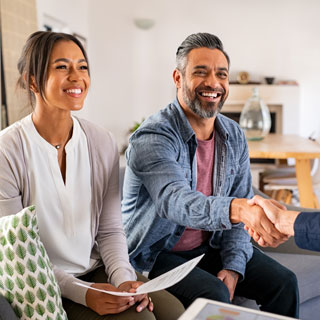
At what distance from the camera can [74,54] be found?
1.49 m

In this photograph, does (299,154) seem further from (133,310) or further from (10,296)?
(10,296)

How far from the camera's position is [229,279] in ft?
5.38

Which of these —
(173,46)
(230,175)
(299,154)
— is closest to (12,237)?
(230,175)

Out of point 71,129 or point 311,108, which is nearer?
point 71,129

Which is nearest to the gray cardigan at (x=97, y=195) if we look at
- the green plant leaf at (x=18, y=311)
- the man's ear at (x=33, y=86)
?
the man's ear at (x=33, y=86)

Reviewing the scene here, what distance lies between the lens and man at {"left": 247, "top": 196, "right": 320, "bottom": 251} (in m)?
1.15

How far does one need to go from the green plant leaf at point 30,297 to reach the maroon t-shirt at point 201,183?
67cm

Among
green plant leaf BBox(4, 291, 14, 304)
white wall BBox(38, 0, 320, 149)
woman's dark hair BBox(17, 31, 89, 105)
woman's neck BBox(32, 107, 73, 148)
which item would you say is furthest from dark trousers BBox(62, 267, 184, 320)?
white wall BBox(38, 0, 320, 149)

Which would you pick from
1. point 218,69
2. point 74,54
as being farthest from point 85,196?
point 218,69

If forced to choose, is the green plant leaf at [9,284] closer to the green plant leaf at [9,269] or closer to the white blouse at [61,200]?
the green plant leaf at [9,269]

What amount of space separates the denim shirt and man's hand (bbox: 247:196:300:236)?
9 centimetres

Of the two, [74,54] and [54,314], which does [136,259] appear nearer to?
[54,314]

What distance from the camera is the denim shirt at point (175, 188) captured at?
56.6 inches

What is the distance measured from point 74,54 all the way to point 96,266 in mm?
663
